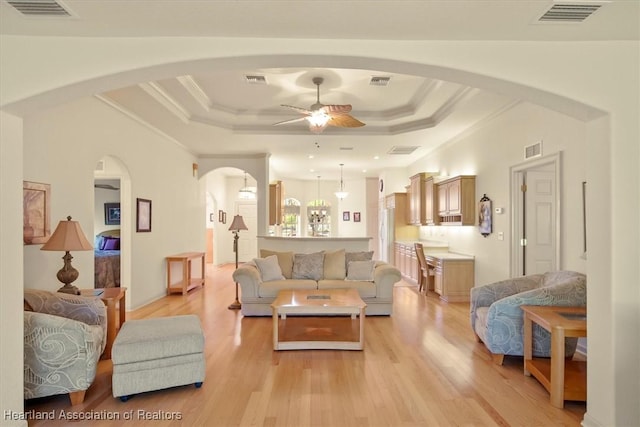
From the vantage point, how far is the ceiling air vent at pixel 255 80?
15.1ft

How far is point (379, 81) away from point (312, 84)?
88cm

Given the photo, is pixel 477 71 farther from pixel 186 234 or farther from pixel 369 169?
pixel 369 169

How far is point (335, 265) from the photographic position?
19.2ft

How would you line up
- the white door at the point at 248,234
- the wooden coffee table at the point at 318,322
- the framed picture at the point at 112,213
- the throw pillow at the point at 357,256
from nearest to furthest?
the wooden coffee table at the point at 318,322 < the throw pillow at the point at 357,256 < the framed picture at the point at 112,213 < the white door at the point at 248,234

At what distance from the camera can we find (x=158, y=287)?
21.5 ft

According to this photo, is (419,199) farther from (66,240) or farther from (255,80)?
(66,240)

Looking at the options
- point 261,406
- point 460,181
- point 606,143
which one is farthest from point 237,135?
point 606,143

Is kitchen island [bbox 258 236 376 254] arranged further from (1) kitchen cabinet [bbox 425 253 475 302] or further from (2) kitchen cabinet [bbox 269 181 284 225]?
(2) kitchen cabinet [bbox 269 181 284 225]

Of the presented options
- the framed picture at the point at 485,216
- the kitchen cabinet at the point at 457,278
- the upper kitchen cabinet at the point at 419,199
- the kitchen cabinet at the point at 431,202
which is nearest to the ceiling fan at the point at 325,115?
the framed picture at the point at 485,216

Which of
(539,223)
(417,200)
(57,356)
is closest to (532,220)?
(539,223)

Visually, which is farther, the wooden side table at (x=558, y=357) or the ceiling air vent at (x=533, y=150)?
the ceiling air vent at (x=533, y=150)

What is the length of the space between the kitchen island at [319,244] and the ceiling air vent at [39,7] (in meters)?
4.94

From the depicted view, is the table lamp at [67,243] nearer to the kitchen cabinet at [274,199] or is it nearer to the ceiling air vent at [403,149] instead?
the kitchen cabinet at [274,199]

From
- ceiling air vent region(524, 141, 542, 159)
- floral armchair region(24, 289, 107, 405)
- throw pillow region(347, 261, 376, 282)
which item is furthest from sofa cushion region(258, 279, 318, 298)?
ceiling air vent region(524, 141, 542, 159)
